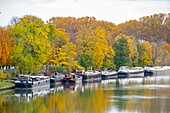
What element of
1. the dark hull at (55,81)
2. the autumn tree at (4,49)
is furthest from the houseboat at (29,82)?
the dark hull at (55,81)

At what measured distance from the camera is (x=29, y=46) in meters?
73.6

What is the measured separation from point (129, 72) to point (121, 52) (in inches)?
186

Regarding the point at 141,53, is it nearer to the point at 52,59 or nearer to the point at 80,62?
the point at 80,62

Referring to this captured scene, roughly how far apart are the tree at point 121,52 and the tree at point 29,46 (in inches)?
1115

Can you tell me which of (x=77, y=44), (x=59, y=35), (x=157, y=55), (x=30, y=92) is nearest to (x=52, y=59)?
(x=59, y=35)

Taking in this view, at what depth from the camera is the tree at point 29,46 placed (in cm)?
7138

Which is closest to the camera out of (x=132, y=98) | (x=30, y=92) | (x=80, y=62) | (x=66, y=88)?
(x=132, y=98)

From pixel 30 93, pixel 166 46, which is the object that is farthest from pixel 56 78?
pixel 166 46

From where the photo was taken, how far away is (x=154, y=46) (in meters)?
134

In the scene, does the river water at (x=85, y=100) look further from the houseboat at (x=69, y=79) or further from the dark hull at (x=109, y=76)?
the dark hull at (x=109, y=76)

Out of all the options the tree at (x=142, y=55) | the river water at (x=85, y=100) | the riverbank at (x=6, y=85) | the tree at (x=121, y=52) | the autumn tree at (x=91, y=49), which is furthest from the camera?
the tree at (x=142, y=55)

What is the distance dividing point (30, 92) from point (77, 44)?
3016 centimetres

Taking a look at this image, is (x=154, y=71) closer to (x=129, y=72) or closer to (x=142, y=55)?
(x=142, y=55)

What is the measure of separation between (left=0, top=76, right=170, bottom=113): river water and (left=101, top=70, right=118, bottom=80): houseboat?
2255 cm
